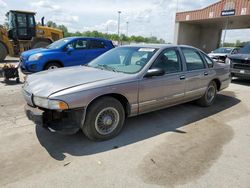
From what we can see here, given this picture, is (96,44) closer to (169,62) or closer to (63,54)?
(63,54)

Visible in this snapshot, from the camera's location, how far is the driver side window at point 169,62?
415 centimetres

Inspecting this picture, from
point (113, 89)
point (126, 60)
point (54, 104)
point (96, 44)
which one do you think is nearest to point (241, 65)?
point (96, 44)

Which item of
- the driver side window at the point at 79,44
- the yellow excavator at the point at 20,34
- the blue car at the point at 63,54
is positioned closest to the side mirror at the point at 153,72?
the blue car at the point at 63,54

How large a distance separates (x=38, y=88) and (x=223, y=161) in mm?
2981

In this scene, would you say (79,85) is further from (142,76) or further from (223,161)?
(223,161)

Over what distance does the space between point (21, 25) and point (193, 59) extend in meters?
13.2

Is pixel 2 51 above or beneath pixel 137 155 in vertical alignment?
above

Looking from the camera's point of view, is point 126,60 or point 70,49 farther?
point 70,49

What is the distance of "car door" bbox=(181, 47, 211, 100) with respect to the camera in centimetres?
476

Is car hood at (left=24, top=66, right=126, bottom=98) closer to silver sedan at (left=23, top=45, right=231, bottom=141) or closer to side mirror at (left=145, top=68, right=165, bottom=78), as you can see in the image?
silver sedan at (left=23, top=45, right=231, bottom=141)

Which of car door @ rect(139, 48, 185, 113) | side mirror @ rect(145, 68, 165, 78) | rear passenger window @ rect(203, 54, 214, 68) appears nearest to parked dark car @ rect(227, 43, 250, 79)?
rear passenger window @ rect(203, 54, 214, 68)

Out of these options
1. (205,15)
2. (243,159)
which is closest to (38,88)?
(243,159)

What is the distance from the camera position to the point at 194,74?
486 cm

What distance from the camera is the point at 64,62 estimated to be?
8.24 m
